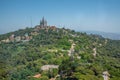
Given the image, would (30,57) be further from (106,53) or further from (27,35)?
(27,35)

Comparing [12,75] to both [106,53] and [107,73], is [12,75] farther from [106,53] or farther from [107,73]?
[106,53]

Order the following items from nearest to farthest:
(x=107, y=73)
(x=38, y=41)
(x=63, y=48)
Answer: (x=107, y=73) < (x=63, y=48) < (x=38, y=41)

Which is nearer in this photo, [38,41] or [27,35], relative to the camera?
[38,41]

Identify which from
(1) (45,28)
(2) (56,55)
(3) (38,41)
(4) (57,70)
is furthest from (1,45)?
(4) (57,70)

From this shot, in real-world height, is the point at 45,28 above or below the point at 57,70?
above

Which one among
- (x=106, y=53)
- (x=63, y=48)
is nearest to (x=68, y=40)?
(x=63, y=48)

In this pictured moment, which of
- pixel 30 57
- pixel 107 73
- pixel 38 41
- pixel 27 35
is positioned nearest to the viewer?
pixel 107 73
